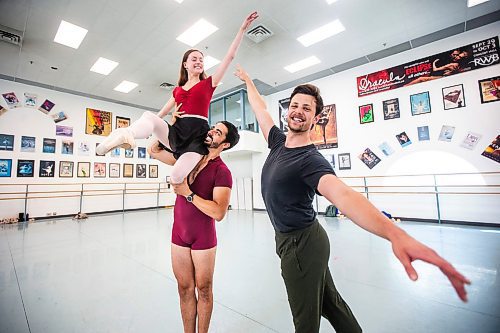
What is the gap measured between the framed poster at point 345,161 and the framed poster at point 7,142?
9583mm

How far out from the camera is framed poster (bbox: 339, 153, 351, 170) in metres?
6.71

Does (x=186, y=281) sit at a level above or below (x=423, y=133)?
below

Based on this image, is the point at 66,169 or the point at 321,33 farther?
the point at 66,169

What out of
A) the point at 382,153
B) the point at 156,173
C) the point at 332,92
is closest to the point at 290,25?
the point at 332,92

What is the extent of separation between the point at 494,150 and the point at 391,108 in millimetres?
2179

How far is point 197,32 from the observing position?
201 inches

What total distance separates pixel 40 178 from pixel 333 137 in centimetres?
905

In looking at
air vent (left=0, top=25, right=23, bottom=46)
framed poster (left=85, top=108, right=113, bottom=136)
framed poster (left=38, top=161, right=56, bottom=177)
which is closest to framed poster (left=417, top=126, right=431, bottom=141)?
air vent (left=0, top=25, right=23, bottom=46)

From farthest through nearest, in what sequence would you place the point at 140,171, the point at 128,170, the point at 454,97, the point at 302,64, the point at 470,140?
the point at 140,171 → the point at 128,170 → the point at 302,64 → the point at 454,97 → the point at 470,140

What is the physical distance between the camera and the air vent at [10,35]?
4.80m

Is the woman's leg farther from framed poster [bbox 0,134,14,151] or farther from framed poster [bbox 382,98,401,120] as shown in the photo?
framed poster [bbox 0,134,14,151]

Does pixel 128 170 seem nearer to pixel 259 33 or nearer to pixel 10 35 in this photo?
pixel 10 35

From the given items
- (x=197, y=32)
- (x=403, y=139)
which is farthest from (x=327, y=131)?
(x=197, y=32)

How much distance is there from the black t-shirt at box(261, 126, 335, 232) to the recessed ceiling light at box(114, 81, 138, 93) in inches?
312
